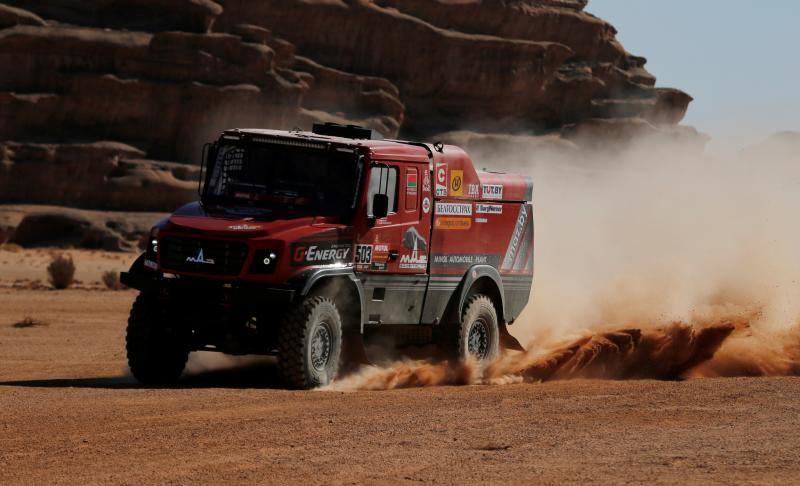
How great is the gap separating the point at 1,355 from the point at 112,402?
23.3 ft

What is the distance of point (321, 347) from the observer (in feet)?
47.7

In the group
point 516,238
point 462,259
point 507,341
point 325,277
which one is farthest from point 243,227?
point 507,341

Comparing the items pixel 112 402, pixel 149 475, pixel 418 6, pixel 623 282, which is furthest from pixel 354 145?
pixel 418 6

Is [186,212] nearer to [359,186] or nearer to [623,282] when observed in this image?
[359,186]

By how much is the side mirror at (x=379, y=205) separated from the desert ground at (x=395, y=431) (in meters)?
1.96

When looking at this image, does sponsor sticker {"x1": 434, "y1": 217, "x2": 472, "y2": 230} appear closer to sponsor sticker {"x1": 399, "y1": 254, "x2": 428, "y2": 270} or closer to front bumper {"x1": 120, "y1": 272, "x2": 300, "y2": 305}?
sponsor sticker {"x1": 399, "y1": 254, "x2": 428, "y2": 270}

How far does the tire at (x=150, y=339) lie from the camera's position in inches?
578

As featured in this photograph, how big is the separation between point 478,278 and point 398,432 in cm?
621

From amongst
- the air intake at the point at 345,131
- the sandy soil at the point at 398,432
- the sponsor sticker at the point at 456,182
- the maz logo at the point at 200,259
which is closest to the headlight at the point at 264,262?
the maz logo at the point at 200,259

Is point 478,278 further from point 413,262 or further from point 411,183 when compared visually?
point 411,183

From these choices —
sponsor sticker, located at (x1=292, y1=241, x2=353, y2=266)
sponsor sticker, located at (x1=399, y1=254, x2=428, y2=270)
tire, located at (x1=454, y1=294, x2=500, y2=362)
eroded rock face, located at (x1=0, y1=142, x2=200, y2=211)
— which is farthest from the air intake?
eroded rock face, located at (x1=0, y1=142, x2=200, y2=211)

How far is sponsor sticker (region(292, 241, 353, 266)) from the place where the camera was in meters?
14.0

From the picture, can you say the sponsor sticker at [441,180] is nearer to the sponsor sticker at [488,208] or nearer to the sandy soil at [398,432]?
the sponsor sticker at [488,208]

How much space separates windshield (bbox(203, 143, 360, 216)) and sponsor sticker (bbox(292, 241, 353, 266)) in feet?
1.39
